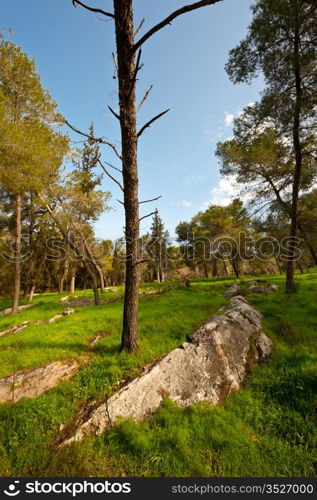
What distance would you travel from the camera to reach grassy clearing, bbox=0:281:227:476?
3180 mm

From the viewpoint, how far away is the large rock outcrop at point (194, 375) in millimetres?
3664

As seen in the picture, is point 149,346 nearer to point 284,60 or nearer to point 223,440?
point 223,440

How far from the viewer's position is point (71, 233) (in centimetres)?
1402

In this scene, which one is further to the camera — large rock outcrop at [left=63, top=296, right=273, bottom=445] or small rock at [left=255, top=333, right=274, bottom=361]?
small rock at [left=255, top=333, right=274, bottom=361]

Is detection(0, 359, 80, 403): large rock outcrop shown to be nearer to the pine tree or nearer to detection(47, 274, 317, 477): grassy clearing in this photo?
detection(47, 274, 317, 477): grassy clearing

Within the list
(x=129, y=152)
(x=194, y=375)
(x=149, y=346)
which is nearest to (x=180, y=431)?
(x=194, y=375)

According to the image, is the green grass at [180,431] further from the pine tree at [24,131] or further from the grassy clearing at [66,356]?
the pine tree at [24,131]

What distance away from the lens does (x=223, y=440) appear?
10.2ft

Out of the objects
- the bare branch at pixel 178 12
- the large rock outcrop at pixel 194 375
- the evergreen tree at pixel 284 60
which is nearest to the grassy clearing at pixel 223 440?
the large rock outcrop at pixel 194 375

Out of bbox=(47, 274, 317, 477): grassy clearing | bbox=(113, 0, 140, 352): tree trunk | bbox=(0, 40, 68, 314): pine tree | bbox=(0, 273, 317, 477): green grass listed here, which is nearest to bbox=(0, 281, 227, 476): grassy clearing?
bbox=(0, 273, 317, 477): green grass

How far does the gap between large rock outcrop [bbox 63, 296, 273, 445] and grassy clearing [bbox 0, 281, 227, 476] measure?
446 millimetres

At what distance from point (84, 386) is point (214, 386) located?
107 inches

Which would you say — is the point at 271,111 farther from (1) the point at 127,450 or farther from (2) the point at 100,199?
(1) the point at 127,450

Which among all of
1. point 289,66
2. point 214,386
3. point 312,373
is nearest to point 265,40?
point 289,66
